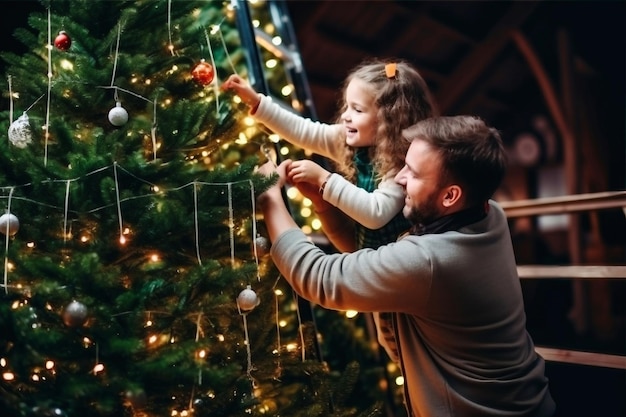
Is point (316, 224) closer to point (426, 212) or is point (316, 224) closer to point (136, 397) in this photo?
point (426, 212)

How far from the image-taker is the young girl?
152 centimetres

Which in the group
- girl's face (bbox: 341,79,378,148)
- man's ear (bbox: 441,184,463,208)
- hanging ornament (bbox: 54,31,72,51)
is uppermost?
hanging ornament (bbox: 54,31,72,51)

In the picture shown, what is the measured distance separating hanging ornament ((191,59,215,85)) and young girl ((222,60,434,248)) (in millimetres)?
96

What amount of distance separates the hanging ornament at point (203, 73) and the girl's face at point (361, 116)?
0.36 m

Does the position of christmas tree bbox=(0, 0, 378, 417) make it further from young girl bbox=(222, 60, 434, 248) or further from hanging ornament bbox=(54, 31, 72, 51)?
young girl bbox=(222, 60, 434, 248)

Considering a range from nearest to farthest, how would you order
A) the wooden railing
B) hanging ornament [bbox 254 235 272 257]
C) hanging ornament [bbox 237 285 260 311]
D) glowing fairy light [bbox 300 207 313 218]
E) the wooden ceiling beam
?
hanging ornament [bbox 237 285 260 311], hanging ornament [bbox 254 235 272 257], the wooden railing, glowing fairy light [bbox 300 207 313 218], the wooden ceiling beam

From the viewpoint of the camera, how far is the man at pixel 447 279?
135 cm

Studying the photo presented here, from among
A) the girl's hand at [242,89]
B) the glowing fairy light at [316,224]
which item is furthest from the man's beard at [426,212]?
the glowing fairy light at [316,224]

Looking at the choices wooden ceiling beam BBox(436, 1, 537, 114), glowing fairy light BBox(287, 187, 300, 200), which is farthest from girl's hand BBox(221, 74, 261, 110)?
wooden ceiling beam BBox(436, 1, 537, 114)

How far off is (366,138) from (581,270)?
0.88 metres

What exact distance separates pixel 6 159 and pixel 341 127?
0.83 meters

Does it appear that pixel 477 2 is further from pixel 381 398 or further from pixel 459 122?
pixel 459 122

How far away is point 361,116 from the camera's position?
162 centimetres

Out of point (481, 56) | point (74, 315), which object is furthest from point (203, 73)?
point (481, 56)
